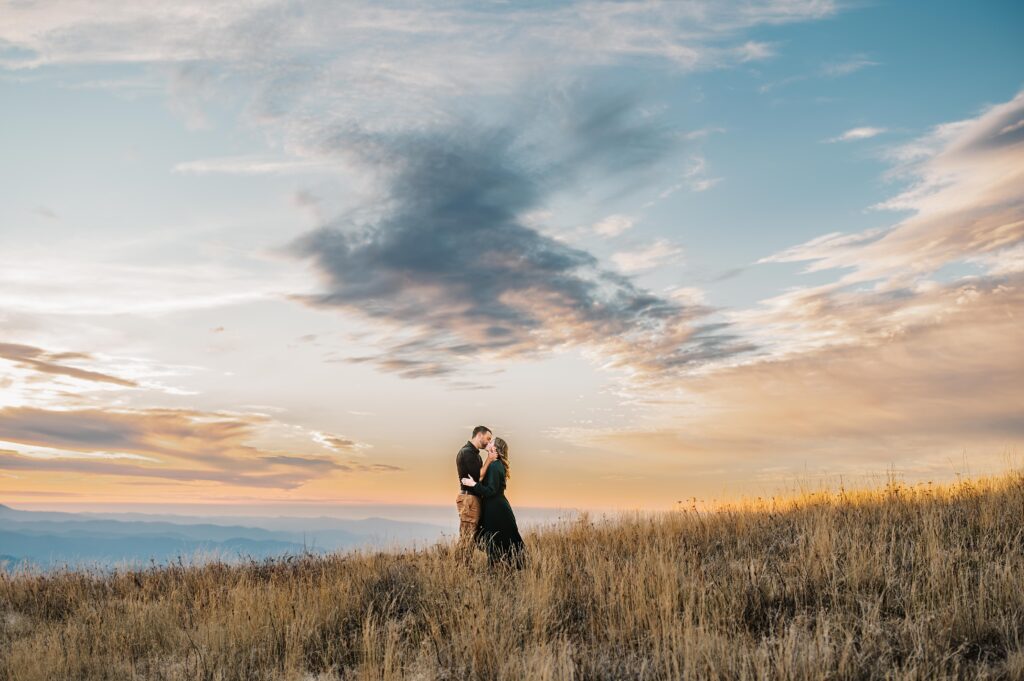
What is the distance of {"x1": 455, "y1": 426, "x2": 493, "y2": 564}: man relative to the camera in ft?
37.0

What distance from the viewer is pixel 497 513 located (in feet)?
37.0

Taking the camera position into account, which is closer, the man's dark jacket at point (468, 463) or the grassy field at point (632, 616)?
the grassy field at point (632, 616)

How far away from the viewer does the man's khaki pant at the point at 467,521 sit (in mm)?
11344

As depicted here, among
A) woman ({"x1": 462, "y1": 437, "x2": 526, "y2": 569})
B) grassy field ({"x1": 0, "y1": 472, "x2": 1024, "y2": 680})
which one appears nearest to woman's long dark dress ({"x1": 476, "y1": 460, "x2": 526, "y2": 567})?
woman ({"x1": 462, "y1": 437, "x2": 526, "y2": 569})

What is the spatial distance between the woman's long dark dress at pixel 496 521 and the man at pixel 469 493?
0.39 feet

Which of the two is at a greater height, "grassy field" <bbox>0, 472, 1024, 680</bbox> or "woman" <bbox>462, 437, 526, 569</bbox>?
"woman" <bbox>462, 437, 526, 569</bbox>

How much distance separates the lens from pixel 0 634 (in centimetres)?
1170

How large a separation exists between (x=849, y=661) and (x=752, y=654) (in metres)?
0.81

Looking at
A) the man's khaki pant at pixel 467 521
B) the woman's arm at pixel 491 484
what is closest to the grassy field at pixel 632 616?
the man's khaki pant at pixel 467 521

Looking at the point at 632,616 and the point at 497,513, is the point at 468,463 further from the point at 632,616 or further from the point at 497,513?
the point at 632,616

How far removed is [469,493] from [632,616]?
12.7 feet

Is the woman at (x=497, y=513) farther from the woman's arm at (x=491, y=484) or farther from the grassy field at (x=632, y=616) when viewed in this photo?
the grassy field at (x=632, y=616)

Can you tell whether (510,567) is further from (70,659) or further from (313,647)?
(70,659)

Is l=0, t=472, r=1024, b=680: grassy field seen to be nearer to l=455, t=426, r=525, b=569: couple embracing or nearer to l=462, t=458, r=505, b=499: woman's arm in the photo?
l=455, t=426, r=525, b=569: couple embracing
